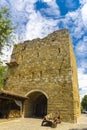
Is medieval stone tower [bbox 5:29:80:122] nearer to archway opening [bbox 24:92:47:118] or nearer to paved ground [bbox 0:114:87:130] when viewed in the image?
archway opening [bbox 24:92:47:118]

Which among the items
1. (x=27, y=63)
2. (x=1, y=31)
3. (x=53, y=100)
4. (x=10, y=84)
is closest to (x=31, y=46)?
(x=27, y=63)

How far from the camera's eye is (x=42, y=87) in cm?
1864

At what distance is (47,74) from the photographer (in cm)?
1884

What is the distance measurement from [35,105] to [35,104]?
0.12 metres

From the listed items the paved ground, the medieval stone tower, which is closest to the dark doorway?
the medieval stone tower

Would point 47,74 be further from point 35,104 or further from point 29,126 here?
point 29,126

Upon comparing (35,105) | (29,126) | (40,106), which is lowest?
(29,126)

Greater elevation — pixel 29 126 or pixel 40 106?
pixel 40 106

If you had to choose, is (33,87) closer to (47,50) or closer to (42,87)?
(42,87)

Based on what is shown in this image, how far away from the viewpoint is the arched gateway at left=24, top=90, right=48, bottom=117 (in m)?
19.9

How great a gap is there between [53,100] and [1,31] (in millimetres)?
9176

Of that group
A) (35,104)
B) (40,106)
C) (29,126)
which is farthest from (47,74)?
(29,126)

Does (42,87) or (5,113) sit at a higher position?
(42,87)

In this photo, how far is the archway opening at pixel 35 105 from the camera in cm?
2040
